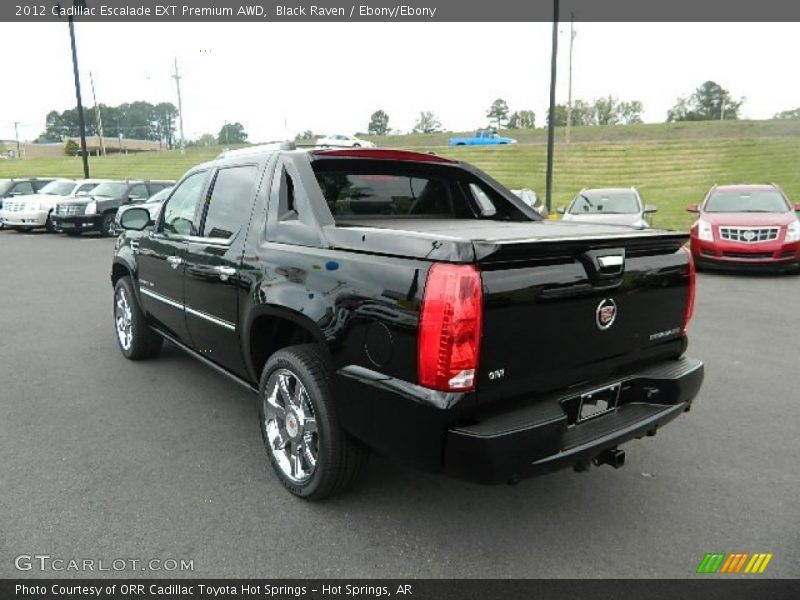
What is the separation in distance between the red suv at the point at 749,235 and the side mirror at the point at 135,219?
904 centimetres

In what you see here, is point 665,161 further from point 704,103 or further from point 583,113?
point 704,103

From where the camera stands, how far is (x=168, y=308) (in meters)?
4.48

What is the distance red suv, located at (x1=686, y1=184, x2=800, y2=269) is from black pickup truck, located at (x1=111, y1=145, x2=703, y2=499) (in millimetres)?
7913

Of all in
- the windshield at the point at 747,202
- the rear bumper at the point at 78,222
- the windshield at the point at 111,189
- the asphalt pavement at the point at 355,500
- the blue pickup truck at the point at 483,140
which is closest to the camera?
the asphalt pavement at the point at 355,500

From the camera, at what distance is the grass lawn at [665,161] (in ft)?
84.5

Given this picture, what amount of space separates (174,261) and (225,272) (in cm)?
89

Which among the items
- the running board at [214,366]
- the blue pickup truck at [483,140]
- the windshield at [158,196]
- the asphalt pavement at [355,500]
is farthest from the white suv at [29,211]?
the blue pickup truck at [483,140]

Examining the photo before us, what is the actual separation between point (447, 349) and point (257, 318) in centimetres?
140

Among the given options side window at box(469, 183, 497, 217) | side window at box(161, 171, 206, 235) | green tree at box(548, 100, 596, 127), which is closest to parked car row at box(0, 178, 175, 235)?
side window at box(161, 171, 206, 235)

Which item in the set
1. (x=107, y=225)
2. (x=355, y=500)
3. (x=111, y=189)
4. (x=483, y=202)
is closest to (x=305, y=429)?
(x=355, y=500)

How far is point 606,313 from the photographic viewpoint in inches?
107

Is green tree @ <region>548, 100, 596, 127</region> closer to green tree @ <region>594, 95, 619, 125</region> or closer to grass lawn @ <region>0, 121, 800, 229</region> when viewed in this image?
green tree @ <region>594, 95, 619, 125</region>

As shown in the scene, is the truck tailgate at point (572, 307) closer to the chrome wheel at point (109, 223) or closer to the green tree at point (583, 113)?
the chrome wheel at point (109, 223)
